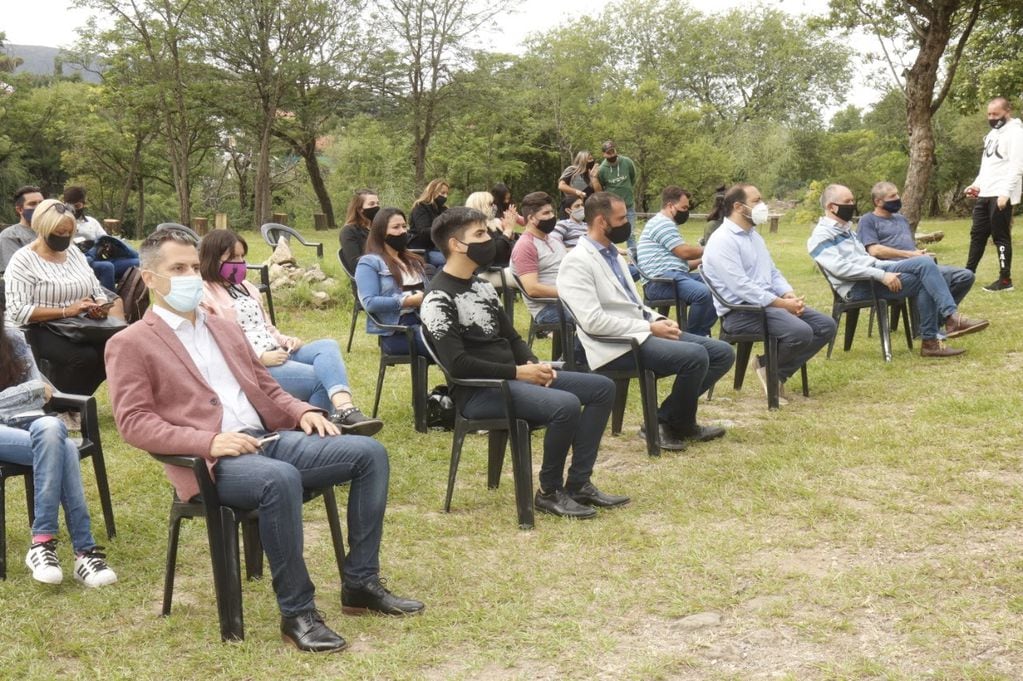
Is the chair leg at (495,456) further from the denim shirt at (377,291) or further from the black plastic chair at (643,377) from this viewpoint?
the denim shirt at (377,291)

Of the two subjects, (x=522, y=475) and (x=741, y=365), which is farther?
(x=741, y=365)

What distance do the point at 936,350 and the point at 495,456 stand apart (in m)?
4.45

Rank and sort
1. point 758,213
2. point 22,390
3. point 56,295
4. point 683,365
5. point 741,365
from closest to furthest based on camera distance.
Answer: point 22,390 → point 683,365 → point 56,295 → point 758,213 → point 741,365

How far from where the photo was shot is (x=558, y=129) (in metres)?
39.9

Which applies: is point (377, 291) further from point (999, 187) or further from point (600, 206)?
point (999, 187)

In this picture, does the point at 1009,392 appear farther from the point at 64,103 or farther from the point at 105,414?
the point at 64,103

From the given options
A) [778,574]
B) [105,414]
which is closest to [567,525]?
[778,574]

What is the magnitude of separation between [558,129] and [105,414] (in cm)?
3365

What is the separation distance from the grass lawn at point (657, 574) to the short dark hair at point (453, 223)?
1.35 metres

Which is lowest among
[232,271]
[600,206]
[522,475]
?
[522,475]

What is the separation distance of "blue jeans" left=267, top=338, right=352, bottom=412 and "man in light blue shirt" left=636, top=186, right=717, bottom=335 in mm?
3672

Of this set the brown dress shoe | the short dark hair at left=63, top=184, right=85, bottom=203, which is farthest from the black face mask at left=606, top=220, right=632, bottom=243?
the short dark hair at left=63, top=184, right=85, bottom=203

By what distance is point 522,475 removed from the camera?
5020mm

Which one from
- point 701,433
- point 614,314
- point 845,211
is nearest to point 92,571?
point 614,314
